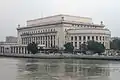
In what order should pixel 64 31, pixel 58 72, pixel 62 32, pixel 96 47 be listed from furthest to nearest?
pixel 64 31 < pixel 62 32 < pixel 96 47 < pixel 58 72

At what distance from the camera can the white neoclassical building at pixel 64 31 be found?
119562 mm

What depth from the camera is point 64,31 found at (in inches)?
4993

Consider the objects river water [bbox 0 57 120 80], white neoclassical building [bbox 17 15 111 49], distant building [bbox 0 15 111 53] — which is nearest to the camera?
river water [bbox 0 57 120 80]

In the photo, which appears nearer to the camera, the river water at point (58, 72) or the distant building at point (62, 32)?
the river water at point (58, 72)

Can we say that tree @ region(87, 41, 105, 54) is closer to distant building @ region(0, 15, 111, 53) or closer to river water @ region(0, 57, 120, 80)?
distant building @ region(0, 15, 111, 53)

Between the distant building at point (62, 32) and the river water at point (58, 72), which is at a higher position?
the distant building at point (62, 32)

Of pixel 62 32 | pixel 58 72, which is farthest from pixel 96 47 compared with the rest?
pixel 58 72

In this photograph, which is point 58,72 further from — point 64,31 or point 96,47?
point 64,31

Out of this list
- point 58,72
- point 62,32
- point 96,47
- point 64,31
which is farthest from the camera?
point 64,31

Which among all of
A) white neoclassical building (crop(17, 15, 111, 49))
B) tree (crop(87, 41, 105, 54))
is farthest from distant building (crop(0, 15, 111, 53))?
tree (crop(87, 41, 105, 54))

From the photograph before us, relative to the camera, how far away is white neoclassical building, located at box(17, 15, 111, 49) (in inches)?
4707

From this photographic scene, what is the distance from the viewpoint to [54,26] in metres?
130

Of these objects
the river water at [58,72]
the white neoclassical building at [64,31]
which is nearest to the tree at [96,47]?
the white neoclassical building at [64,31]

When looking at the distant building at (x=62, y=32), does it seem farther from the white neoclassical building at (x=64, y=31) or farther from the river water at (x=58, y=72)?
the river water at (x=58, y=72)
